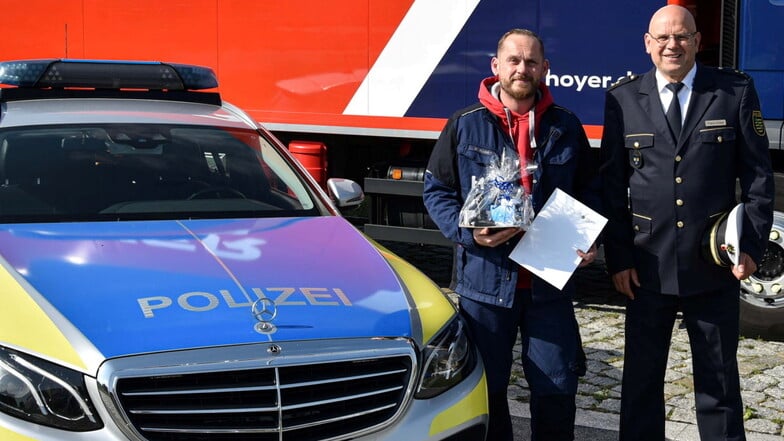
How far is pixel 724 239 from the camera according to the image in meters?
3.86

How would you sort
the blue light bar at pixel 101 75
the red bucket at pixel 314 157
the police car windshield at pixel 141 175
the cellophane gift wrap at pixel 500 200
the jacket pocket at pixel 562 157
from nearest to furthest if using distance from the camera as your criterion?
the cellophane gift wrap at pixel 500 200, the jacket pocket at pixel 562 157, the police car windshield at pixel 141 175, the blue light bar at pixel 101 75, the red bucket at pixel 314 157

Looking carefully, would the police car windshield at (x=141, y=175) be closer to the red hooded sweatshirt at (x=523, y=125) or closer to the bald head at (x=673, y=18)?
the red hooded sweatshirt at (x=523, y=125)

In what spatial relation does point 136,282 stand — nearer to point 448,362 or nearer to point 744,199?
point 448,362

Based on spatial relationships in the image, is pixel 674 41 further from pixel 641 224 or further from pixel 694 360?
pixel 694 360

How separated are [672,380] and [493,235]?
2.35 m

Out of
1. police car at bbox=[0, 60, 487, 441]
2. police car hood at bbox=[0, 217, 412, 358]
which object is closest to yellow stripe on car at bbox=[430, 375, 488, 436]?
police car at bbox=[0, 60, 487, 441]

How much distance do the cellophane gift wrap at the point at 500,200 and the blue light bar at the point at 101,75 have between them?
2.10 meters

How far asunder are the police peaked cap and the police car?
961 mm

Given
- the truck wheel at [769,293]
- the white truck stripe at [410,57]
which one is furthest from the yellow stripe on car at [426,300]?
the white truck stripe at [410,57]

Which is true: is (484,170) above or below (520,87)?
below

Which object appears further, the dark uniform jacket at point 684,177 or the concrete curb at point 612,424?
the concrete curb at point 612,424

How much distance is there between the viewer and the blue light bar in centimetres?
498

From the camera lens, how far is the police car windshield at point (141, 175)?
4277mm

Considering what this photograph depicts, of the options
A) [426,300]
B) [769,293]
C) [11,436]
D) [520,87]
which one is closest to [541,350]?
[426,300]
